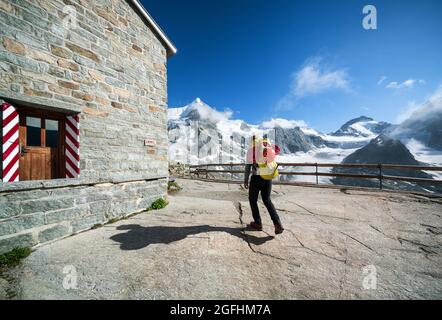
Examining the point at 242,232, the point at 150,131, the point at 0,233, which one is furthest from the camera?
the point at 150,131

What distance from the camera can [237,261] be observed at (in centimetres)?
278

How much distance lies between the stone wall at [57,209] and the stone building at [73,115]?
0.01 metres

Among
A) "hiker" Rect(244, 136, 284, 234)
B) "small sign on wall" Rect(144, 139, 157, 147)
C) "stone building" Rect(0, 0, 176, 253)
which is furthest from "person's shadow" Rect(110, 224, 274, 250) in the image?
"small sign on wall" Rect(144, 139, 157, 147)

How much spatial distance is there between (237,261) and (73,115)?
420 centimetres

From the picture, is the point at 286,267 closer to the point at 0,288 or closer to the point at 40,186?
the point at 0,288

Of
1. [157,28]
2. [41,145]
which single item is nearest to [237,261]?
[41,145]

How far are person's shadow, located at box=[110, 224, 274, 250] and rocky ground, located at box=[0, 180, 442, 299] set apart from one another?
18 millimetres

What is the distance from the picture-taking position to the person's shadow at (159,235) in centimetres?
336

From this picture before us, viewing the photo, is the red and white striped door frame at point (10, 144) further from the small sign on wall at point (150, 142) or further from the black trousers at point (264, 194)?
the black trousers at point (264, 194)

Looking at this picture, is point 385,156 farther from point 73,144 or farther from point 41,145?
point 41,145

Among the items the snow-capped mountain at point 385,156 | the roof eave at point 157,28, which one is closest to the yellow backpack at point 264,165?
the roof eave at point 157,28

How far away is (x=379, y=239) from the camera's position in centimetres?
358

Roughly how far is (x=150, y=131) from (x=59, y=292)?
4.21 m
